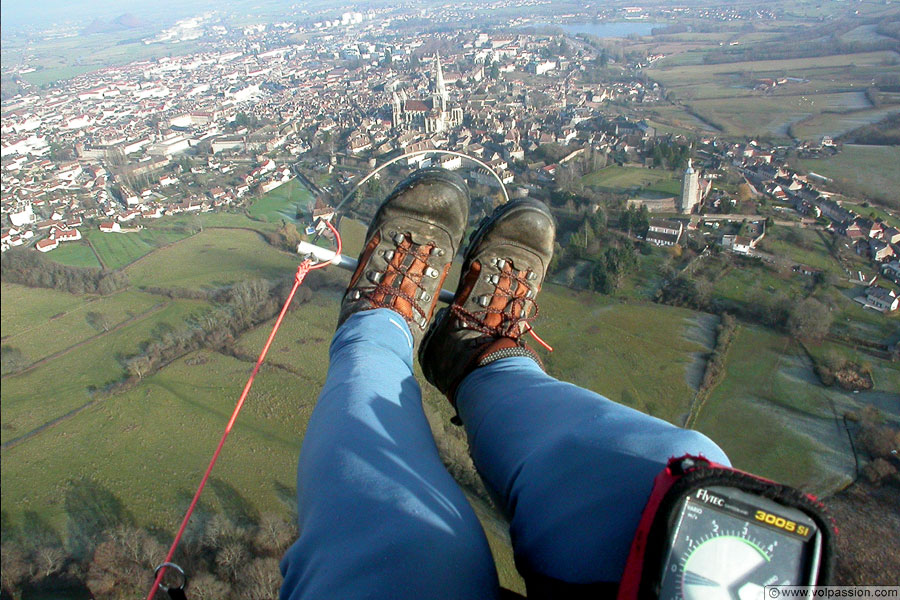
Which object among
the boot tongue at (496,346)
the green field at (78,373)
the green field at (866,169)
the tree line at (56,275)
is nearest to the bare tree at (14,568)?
the green field at (78,373)

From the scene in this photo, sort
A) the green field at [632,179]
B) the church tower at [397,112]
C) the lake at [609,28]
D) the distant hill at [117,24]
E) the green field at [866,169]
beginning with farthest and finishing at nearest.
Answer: the distant hill at [117,24] < the lake at [609,28] < the church tower at [397,112] < the green field at [632,179] < the green field at [866,169]

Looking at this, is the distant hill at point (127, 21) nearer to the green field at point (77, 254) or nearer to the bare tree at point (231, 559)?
the green field at point (77, 254)

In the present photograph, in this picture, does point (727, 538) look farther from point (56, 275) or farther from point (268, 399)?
point (56, 275)

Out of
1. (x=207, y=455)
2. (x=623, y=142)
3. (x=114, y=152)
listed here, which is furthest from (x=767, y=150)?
(x=114, y=152)

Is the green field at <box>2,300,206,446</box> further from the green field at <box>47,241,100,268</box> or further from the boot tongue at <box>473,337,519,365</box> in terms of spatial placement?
the green field at <box>47,241,100,268</box>

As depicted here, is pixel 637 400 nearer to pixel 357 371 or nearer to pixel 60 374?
pixel 357 371

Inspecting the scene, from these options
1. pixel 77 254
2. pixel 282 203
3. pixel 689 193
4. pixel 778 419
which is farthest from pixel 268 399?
pixel 689 193

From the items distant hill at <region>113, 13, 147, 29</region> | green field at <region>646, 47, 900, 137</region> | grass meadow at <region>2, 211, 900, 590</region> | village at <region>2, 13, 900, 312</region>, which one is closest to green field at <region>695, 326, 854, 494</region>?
grass meadow at <region>2, 211, 900, 590</region>
